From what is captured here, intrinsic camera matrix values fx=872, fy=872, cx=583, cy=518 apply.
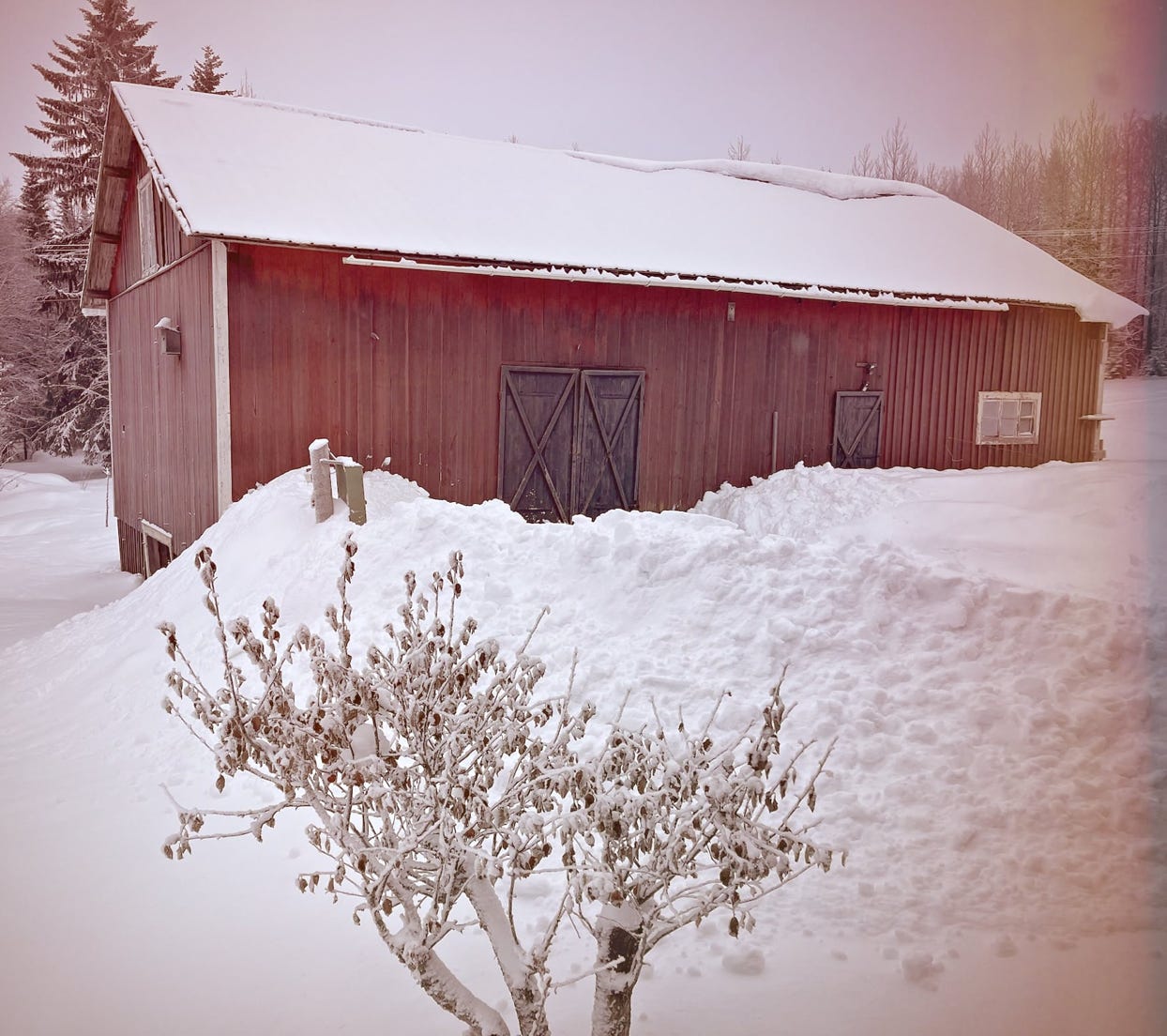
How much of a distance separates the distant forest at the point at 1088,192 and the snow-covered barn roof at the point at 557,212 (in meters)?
0.69

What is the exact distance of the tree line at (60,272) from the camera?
2027 cm

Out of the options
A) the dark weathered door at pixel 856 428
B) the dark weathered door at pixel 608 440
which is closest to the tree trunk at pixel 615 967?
the dark weathered door at pixel 608 440

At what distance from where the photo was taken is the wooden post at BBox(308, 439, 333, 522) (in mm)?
8359

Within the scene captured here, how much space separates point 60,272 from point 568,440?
20.8 metres

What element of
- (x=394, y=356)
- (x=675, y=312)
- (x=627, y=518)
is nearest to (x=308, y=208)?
(x=394, y=356)

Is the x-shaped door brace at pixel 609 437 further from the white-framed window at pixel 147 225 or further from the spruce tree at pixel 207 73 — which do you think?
the spruce tree at pixel 207 73

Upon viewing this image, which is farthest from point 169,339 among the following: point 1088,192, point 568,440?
point 1088,192

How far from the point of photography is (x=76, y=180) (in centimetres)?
2108

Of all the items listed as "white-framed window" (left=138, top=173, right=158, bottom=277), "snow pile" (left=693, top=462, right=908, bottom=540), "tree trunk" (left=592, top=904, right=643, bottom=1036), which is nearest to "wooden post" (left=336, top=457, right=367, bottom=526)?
"snow pile" (left=693, top=462, right=908, bottom=540)

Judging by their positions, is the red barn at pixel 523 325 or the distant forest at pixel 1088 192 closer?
the distant forest at pixel 1088 192

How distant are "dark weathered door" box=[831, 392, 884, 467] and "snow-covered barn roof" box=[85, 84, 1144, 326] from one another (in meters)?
1.56

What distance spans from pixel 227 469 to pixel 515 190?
244 inches

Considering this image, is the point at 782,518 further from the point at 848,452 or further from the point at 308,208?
the point at 308,208

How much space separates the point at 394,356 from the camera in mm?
10641
